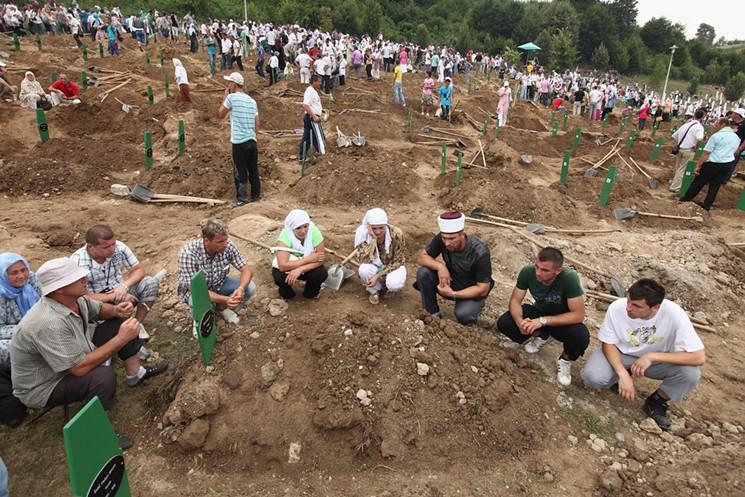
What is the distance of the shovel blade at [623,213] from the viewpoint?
27.0ft

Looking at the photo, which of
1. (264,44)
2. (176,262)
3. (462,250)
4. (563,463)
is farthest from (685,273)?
(264,44)

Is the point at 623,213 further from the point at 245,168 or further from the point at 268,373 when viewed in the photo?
the point at 268,373

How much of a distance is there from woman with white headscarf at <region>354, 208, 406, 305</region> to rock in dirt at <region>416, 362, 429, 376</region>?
1.34 metres

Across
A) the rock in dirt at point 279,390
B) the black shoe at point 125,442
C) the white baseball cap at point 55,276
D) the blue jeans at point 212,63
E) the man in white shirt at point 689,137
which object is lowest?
the black shoe at point 125,442

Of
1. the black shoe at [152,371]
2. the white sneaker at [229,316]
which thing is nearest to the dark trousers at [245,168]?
the white sneaker at [229,316]

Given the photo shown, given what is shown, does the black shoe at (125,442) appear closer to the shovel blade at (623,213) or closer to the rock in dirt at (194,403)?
the rock in dirt at (194,403)

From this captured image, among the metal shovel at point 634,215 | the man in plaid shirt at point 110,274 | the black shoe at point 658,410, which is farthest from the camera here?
the metal shovel at point 634,215

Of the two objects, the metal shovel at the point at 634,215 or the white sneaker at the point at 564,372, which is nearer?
the white sneaker at the point at 564,372

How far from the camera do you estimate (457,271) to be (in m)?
4.45

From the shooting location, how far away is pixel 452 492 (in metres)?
2.91

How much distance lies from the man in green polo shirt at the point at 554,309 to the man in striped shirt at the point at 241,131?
512 cm

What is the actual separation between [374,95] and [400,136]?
455 cm

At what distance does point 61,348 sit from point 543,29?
65.0 meters

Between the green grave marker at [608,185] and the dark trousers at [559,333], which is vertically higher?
the green grave marker at [608,185]
